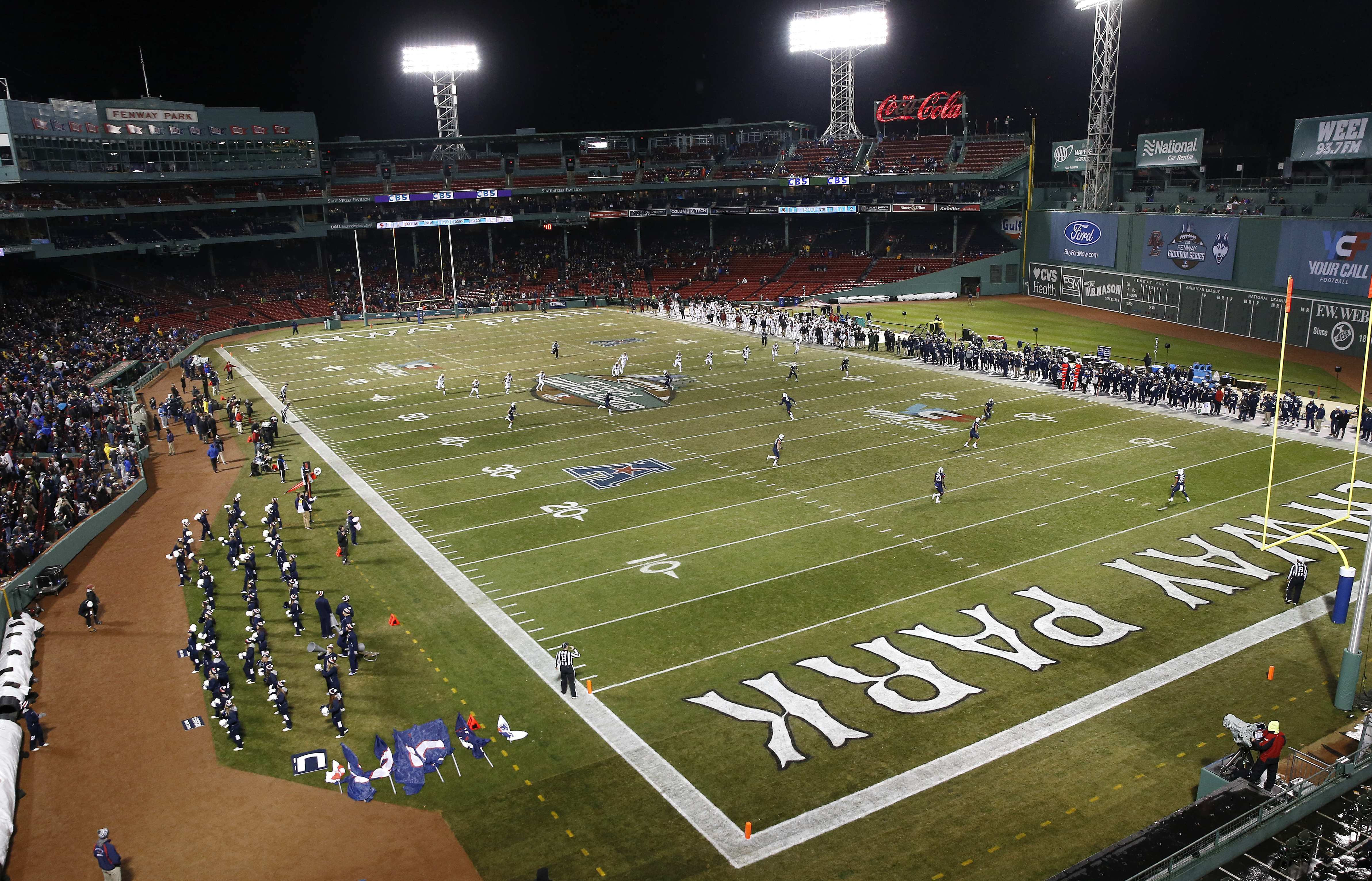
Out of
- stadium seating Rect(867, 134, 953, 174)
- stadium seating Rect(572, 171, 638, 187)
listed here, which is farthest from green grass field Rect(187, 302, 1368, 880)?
stadium seating Rect(572, 171, 638, 187)

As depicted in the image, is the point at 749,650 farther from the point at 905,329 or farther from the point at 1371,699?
the point at 905,329

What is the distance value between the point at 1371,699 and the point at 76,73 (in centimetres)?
8139

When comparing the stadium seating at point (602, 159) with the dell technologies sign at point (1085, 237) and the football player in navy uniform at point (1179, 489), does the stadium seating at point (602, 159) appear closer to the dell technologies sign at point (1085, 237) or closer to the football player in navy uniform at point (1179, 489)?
the dell technologies sign at point (1085, 237)

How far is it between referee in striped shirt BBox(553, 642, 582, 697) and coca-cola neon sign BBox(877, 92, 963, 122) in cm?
6392

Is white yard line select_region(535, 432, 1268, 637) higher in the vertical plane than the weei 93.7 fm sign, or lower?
lower

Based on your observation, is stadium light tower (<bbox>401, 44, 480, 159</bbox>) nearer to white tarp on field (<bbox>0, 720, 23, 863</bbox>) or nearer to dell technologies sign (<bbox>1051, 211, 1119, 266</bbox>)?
dell technologies sign (<bbox>1051, 211, 1119, 266</bbox>)

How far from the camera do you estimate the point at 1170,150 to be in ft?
174

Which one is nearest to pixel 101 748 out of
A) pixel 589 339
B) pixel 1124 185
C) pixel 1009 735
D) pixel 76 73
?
pixel 1009 735

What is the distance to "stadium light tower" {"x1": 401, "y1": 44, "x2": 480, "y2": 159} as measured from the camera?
72.4 metres

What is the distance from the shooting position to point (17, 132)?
51.6 meters

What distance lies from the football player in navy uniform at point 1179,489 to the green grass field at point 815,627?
31cm

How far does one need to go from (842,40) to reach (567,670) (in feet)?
217

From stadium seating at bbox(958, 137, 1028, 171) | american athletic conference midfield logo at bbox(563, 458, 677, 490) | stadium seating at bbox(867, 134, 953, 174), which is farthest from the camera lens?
stadium seating at bbox(867, 134, 953, 174)

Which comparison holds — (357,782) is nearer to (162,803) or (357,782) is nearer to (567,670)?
(162,803)
